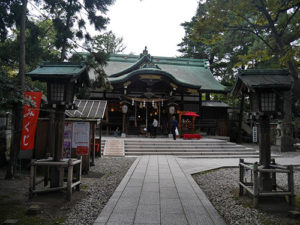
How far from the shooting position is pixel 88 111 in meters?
9.16

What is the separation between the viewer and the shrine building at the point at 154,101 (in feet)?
61.5

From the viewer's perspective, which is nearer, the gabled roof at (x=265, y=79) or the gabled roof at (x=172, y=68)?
the gabled roof at (x=265, y=79)

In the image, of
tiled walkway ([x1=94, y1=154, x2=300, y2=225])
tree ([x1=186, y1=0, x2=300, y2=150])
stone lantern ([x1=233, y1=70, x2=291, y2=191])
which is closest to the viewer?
tiled walkway ([x1=94, y1=154, x2=300, y2=225])

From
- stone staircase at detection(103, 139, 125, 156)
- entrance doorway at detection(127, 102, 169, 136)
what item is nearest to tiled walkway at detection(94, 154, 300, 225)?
stone staircase at detection(103, 139, 125, 156)

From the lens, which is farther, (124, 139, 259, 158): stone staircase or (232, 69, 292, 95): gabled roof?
(124, 139, 259, 158): stone staircase

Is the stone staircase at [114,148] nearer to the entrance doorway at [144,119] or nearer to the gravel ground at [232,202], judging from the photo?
the entrance doorway at [144,119]

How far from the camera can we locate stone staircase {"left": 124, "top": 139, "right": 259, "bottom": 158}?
12.8 m

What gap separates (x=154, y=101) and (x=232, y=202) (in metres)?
14.2

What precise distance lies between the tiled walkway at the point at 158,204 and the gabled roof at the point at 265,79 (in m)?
2.93

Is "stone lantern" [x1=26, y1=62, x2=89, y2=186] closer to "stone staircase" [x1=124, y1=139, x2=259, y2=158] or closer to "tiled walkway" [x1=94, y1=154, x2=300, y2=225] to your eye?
"tiled walkway" [x1=94, y1=154, x2=300, y2=225]

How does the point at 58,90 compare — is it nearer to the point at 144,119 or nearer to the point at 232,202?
the point at 232,202

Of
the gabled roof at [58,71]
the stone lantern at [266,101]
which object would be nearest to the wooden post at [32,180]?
the gabled roof at [58,71]

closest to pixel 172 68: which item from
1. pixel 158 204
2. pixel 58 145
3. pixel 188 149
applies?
pixel 188 149

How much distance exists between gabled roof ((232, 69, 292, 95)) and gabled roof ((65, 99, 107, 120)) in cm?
568
